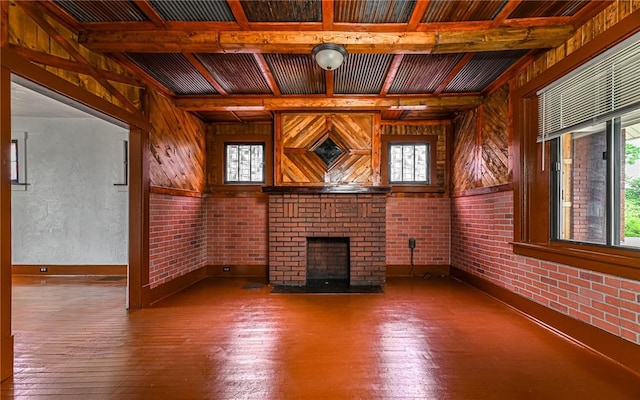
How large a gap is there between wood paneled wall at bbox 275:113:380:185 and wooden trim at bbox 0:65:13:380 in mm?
3067

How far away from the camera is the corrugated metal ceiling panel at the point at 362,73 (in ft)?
10.4

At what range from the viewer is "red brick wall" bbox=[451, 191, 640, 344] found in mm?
2232

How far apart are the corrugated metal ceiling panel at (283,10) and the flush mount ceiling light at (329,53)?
23cm

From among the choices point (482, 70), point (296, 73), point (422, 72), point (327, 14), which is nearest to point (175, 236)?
point (296, 73)

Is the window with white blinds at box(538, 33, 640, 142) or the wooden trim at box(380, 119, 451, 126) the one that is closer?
the window with white blinds at box(538, 33, 640, 142)

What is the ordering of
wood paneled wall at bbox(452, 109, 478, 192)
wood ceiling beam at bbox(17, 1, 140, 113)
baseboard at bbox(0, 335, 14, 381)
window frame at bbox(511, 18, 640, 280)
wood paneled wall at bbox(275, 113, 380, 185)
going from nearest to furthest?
baseboard at bbox(0, 335, 14, 381) → wood ceiling beam at bbox(17, 1, 140, 113) → window frame at bbox(511, 18, 640, 280) → wood paneled wall at bbox(452, 109, 478, 192) → wood paneled wall at bbox(275, 113, 380, 185)

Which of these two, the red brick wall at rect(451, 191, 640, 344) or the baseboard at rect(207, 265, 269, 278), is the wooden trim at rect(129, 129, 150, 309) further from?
the red brick wall at rect(451, 191, 640, 344)

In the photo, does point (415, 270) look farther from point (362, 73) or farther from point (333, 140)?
point (362, 73)

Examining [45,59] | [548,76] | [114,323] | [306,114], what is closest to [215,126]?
[306,114]

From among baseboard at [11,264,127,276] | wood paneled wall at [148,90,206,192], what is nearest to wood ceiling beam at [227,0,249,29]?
wood paneled wall at [148,90,206,192]

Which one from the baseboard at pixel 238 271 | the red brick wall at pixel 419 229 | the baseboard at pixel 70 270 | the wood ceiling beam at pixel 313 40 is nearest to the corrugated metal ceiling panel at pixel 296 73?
the wood ceiling beam at pixel 313 40

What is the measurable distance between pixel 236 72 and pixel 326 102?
1.35 metres

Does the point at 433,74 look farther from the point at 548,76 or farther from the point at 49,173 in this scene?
the point at 49,173

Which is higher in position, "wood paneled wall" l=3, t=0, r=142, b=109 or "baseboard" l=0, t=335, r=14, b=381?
"wood paneled wall" l=3, t=0, r=142, b=109
